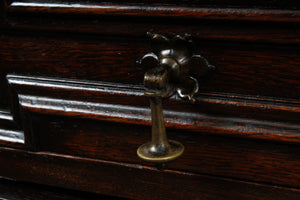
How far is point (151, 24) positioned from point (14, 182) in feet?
1.17

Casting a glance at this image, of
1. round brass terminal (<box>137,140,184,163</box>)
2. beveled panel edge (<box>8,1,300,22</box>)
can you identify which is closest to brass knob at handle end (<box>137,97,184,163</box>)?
round brass terminal (<box>137,140,184,163</box>)

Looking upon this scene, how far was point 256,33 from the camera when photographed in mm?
390

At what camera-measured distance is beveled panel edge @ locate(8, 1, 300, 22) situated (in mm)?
375

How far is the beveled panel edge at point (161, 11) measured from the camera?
375 millimetres

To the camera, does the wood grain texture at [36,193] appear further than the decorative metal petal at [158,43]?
Yes

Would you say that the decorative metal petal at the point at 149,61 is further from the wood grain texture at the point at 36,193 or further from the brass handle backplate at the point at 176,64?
the wood grain texture at the point at 36,193

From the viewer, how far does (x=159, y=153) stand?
366 mm

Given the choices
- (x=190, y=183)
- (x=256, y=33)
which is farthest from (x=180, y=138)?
(x=256, y=33)

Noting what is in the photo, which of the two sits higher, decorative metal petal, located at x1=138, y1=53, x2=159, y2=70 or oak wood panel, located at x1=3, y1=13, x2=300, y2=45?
oak wood panel, located at x1=3, y1=13, x2=300, y2=45

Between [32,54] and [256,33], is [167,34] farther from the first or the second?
[32,54]

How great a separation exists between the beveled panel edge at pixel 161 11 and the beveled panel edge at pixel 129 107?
3.7 inches

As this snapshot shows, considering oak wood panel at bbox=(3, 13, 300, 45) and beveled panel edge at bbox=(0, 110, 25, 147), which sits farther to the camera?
beveled panel edge at bbox=(0, 110, 25, 147)

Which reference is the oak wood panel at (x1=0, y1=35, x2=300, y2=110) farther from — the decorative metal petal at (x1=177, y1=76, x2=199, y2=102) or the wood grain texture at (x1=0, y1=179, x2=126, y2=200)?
the wood grain texture at (x1=0, y1=179, x2=126, y2=200)

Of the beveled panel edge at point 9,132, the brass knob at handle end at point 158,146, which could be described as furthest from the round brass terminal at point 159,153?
the beveled panel edge at point 9,132
